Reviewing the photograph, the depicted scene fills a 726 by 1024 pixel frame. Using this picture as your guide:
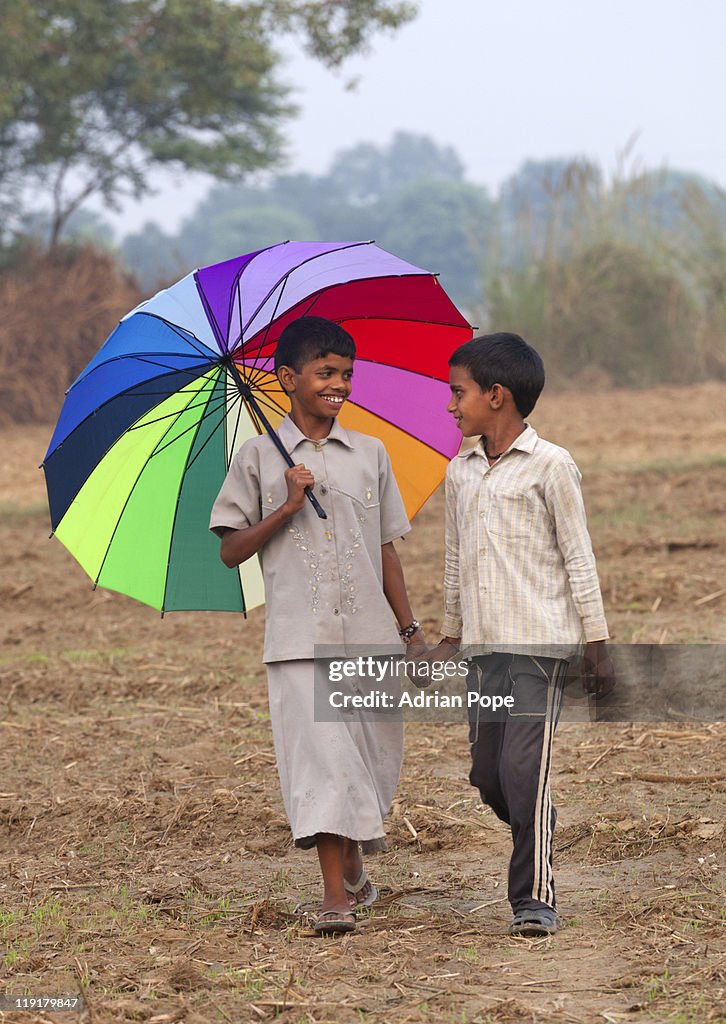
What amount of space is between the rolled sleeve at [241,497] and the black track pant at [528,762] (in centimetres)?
69

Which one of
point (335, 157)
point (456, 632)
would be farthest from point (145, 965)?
point (335, 157)

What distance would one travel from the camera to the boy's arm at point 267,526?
137 inches

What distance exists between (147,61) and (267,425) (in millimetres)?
18696

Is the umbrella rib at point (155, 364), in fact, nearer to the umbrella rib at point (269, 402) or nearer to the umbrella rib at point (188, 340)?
the umbrella rib at point (188, 340)

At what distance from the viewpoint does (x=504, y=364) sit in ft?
11.8

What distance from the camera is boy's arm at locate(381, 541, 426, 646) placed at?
370 centimetres

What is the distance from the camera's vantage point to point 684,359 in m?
18.9

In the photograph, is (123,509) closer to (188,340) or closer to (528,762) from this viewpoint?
(188,340)

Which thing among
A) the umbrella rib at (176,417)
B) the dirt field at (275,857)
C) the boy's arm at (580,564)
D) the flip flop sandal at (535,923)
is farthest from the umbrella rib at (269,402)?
the flip flop sandal at (535,923)

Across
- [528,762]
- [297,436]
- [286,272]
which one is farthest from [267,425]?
[528,762]

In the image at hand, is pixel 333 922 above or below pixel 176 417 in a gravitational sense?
below

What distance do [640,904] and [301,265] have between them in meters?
1.86

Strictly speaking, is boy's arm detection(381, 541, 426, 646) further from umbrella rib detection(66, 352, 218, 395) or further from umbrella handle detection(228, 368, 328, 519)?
umbrella rib detection(66, 352, 218, 395)

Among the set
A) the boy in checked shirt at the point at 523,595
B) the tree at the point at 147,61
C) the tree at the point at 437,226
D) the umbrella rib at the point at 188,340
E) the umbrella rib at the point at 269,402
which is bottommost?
the boy in checked shirt at the point at 523,595
